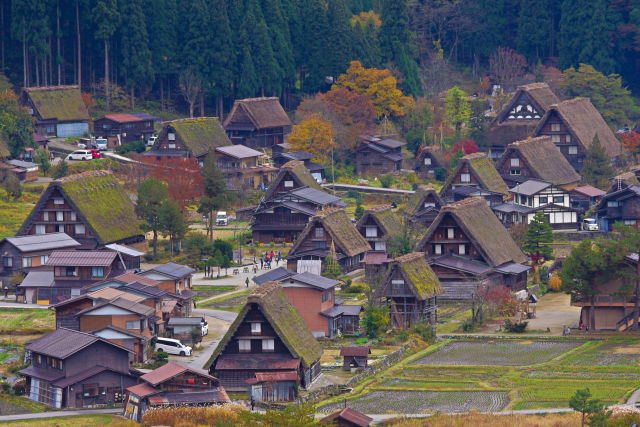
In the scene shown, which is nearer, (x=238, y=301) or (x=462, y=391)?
(x=462, y=391)

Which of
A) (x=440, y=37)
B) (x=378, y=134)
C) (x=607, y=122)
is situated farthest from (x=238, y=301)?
(x=440, y=37)

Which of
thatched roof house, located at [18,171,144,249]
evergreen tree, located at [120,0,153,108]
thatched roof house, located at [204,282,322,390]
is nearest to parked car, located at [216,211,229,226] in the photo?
thatched roof house, located at [18,171,144,249]

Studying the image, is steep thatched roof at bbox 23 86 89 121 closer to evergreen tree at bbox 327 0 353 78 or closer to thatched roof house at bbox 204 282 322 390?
evergreen tree at bbox 327 0 353 78

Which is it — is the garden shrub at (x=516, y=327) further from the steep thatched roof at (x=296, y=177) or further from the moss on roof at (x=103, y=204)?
the steep thatched roof at (x=296, y=177)

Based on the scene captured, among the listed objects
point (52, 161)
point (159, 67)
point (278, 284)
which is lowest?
point (278, 284)

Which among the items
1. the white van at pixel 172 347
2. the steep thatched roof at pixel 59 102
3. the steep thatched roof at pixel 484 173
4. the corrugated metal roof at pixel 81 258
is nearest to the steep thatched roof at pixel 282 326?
the white van at pixel 172 347

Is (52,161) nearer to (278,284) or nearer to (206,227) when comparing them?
(206,227)

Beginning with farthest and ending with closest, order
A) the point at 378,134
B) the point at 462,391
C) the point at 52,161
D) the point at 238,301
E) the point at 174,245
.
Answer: the point at 378,134 < the point at 52,161 < the point at 174,245 < the point at 238,301 < the point at 462,391
